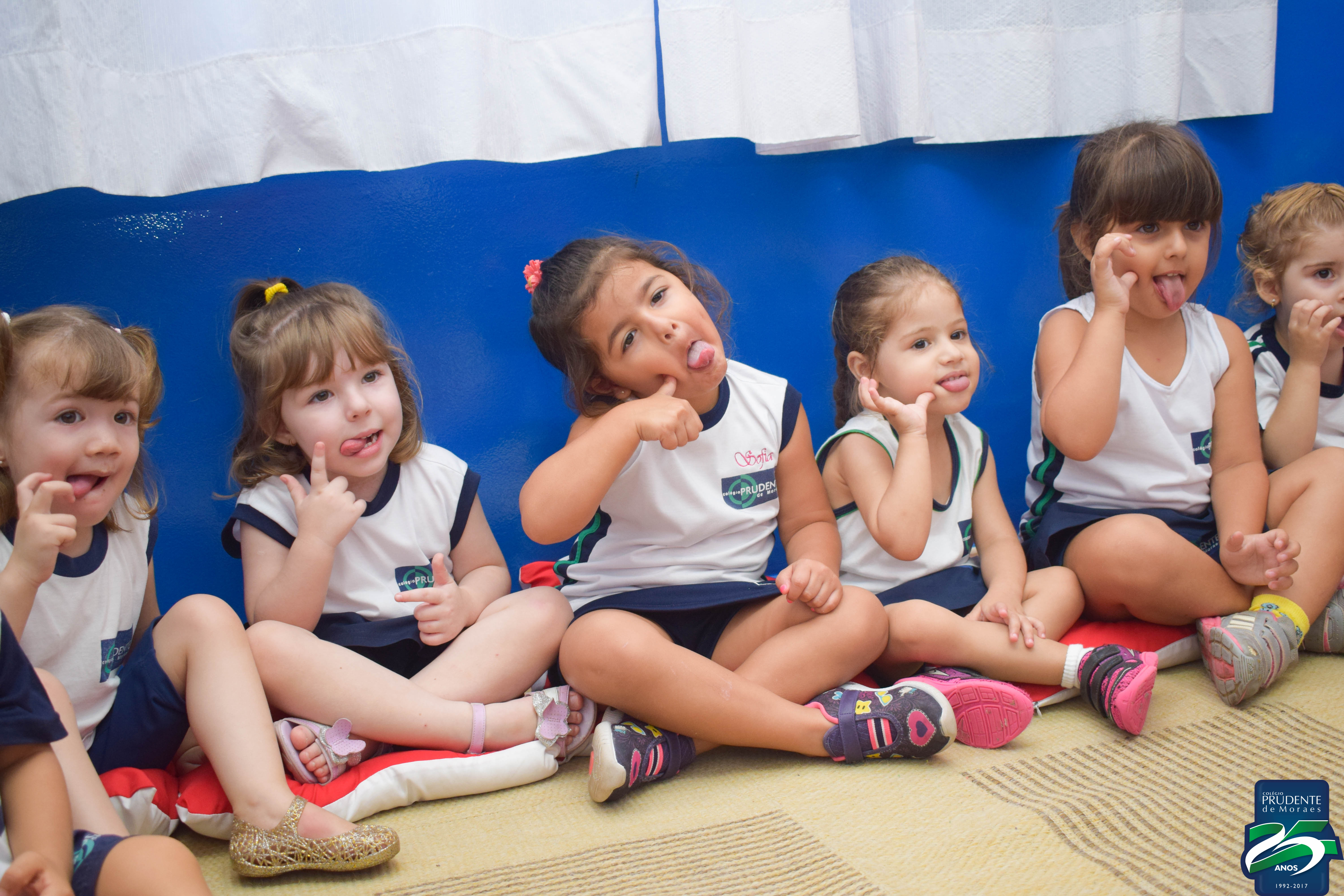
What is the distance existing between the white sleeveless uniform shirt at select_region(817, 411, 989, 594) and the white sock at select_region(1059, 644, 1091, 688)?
7.1 inches

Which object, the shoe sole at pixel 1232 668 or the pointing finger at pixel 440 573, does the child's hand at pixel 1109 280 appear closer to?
the shoe sole at pixel 1232 668

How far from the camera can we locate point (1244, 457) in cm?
125

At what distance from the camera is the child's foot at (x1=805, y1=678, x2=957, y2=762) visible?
916 mm

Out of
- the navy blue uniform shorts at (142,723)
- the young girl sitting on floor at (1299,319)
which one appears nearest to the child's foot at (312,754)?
the navy blue uniform shorts at (142,723)

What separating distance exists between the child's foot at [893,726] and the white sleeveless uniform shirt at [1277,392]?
73 centimetres

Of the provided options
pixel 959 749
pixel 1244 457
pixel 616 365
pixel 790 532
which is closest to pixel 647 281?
pixel 616 365

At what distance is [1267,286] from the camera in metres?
1.36

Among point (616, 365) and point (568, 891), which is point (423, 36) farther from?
point (568, 891)

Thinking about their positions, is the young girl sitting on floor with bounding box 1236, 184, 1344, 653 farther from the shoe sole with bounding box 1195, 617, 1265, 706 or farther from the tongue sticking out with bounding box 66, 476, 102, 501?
the tongue sticking out with bounding box 66, 476, 102, 501

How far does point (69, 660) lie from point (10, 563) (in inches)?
6.2

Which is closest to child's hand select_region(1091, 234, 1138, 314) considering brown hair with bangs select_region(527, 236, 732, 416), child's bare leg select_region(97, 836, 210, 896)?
brown hair with bangs select_region(527, 236, 732, 416)

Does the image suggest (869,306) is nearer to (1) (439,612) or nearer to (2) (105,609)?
(1) (439,612)

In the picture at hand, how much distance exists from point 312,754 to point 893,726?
0.56 m

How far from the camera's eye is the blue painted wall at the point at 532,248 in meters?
1.18
